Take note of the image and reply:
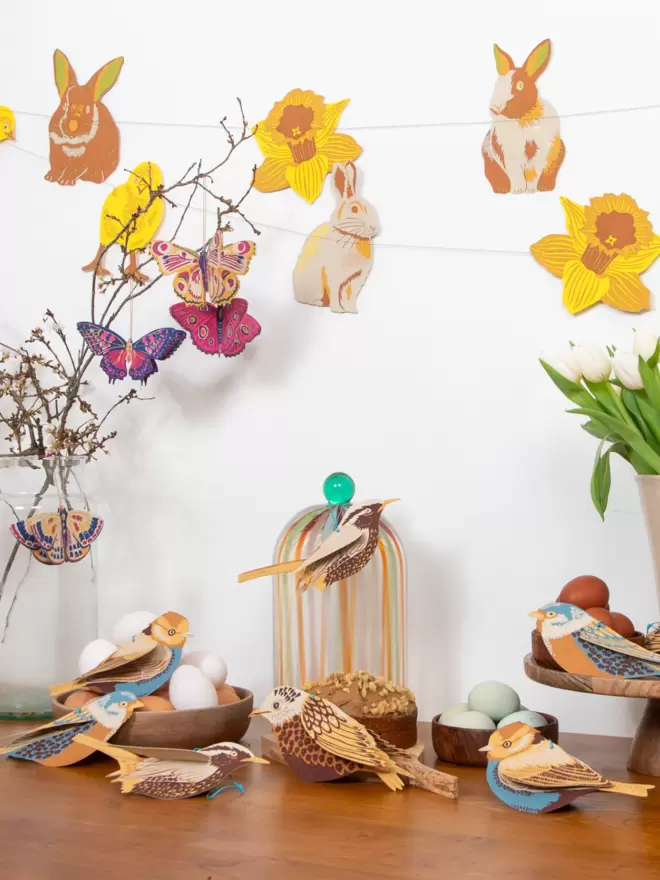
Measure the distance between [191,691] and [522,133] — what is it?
761 millimetres

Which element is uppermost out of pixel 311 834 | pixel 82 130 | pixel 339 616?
pixel 82 130

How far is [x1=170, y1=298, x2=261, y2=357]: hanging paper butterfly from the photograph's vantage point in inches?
47.6

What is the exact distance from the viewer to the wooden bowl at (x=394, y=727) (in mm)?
948

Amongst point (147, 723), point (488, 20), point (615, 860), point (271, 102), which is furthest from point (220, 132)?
point (615, 860)

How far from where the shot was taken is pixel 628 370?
0.95 meters

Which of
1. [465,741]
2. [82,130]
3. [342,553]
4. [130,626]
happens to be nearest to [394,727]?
[465,741]

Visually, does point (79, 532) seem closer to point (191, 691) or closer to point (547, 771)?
point (191, 691)

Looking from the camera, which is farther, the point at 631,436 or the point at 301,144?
the point at 301,144

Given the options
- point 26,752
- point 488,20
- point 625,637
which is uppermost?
point 488,20

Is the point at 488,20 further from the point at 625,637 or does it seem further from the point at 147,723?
the point at 147,723

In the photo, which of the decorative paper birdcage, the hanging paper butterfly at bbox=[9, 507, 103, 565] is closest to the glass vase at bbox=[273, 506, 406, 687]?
the decorative paper birdcage

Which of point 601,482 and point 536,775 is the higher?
point 601,482

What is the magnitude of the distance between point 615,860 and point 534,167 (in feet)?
2.61

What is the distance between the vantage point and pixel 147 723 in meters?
0.95
